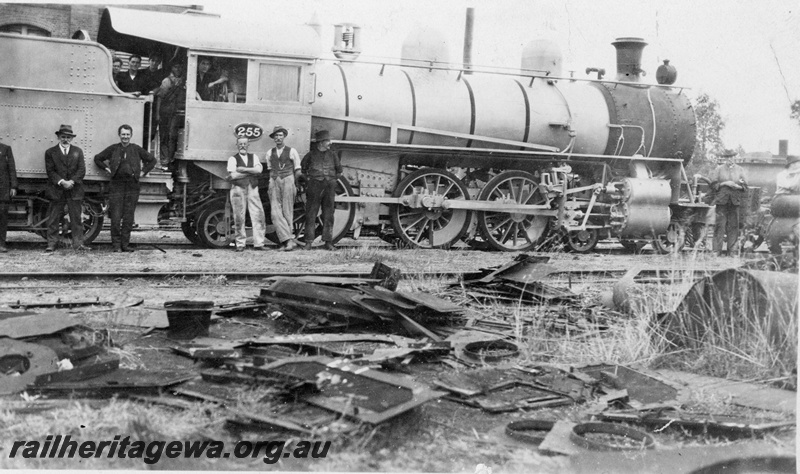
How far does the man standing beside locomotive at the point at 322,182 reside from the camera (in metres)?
11.8

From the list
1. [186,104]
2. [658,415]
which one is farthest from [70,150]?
[658,415]

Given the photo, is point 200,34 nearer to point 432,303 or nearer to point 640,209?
point 432,303

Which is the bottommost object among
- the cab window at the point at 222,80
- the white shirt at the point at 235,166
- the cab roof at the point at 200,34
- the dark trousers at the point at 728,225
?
the dark trousers at the point at 728,225

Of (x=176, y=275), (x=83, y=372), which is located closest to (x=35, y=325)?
(x=83, y=372)

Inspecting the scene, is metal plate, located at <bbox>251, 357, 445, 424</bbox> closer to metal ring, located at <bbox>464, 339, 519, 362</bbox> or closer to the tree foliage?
metal ring, located at <bbox>464, 339, 519, 362</bbox>

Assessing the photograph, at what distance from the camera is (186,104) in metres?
11.3

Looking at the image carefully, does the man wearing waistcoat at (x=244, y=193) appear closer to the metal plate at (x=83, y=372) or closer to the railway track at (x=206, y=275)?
the railway track at (x=206, y=275)

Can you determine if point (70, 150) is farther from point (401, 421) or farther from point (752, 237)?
point (752, 237)

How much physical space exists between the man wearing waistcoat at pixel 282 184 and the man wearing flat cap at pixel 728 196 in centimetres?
740

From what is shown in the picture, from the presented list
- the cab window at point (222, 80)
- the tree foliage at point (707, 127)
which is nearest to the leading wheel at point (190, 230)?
the cab window at point (222, 80)

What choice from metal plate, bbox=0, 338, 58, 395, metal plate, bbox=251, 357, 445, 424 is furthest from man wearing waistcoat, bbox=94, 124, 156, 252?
metal plate, bbox=251, 357, 445, 424

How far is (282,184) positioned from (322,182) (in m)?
0.60

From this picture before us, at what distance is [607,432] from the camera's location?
4039mm
